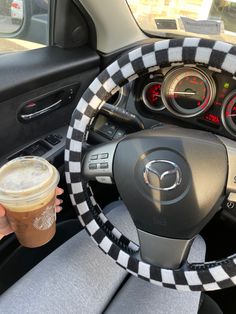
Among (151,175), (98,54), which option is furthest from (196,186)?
(98,54)

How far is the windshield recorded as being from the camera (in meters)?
1.25

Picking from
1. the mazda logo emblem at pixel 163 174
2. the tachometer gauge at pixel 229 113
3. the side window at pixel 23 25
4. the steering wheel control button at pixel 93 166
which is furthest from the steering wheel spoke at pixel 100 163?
the side window at pixel 23 25

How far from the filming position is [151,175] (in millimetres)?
867

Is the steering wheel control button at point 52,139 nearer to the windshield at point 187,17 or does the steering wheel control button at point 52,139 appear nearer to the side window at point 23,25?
the side window at point 23,25

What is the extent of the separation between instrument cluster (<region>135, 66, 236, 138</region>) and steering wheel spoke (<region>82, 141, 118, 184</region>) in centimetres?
34

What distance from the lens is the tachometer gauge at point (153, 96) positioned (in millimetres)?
1251

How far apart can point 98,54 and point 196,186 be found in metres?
1.01

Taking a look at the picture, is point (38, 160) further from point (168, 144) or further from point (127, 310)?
point (127, 310)

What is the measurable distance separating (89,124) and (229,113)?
1.51ft

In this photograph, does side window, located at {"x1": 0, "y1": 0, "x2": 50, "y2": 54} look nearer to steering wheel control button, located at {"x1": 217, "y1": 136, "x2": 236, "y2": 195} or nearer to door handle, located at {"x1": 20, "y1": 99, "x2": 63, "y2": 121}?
door handle, located at {"x1": 20, "y1": 99, "x2": 63, "y2": 121}

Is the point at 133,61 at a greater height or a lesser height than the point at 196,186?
greater

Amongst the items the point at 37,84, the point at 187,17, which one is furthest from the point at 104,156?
the point at 187,17

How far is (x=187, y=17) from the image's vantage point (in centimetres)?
133

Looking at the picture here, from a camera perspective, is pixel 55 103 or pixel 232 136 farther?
pixel 55 103
